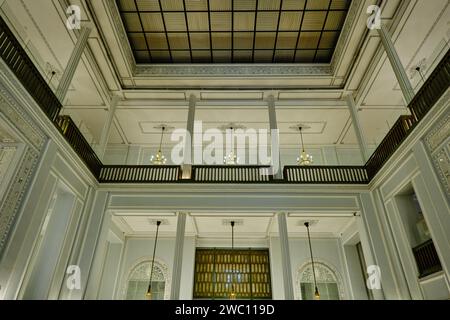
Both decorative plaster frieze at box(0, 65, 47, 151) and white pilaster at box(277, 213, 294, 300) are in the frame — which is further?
white pilaster at box(277, 213, 294, 300)

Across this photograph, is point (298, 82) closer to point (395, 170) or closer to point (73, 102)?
point (395, 170)

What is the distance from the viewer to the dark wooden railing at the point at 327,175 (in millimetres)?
8289

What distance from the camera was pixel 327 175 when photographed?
8461mm

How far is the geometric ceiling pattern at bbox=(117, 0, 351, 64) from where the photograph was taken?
8.14 metres

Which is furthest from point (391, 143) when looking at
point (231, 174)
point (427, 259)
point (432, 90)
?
point (231, 174)

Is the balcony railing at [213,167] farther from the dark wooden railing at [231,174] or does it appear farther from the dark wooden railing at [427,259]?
the dark wooden railing at [427,259]

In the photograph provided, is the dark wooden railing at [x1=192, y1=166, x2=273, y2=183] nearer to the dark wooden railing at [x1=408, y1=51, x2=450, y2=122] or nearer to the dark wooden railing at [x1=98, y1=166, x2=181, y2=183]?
the dark wooden railing at [x1=98, y1=166, x2=181, y2=183]

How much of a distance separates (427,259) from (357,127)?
4483 mm

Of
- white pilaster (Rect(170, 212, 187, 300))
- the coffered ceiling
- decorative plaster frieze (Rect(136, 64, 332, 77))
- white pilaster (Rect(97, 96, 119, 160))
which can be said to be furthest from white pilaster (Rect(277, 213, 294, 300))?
white pilaster (Rect(97, 96, 119, 160))

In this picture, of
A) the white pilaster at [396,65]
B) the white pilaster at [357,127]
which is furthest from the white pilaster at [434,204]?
the white pilaster at [357,127]

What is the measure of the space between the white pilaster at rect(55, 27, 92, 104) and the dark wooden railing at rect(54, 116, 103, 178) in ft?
1.65

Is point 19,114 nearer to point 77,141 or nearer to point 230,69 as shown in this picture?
point 77,141

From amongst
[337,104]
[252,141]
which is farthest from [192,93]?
[337,104]
